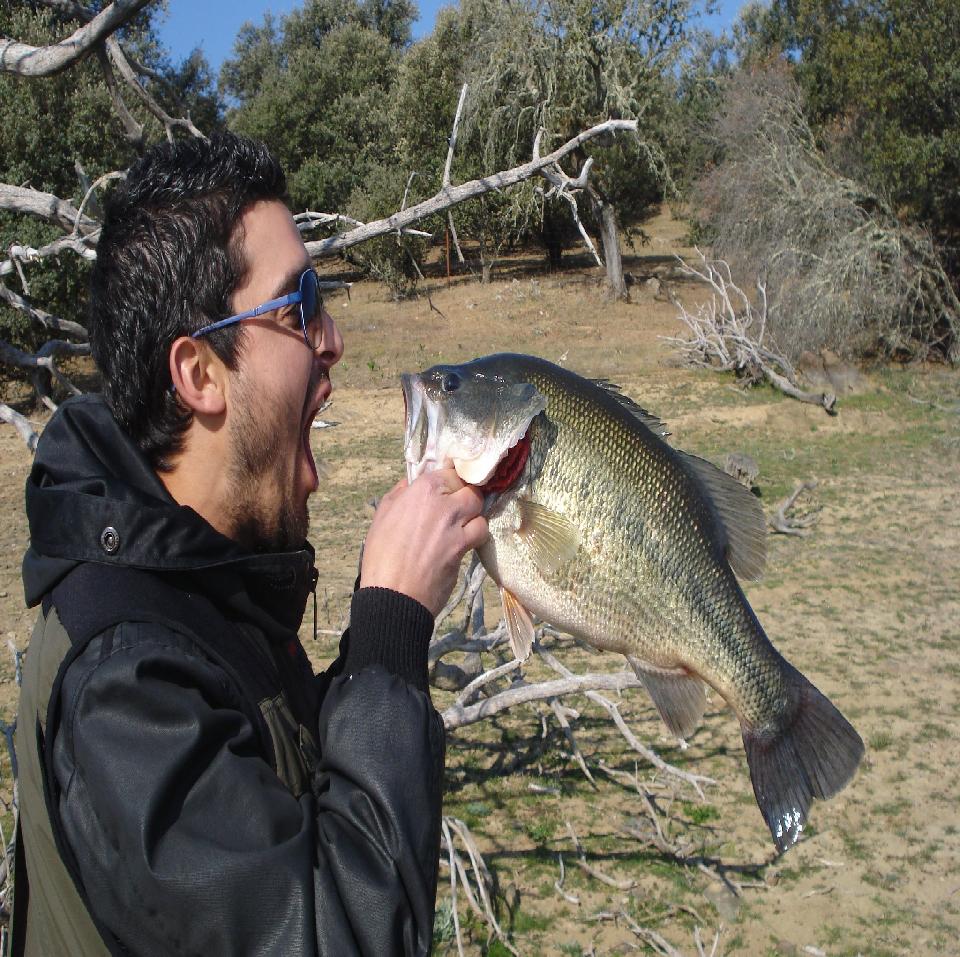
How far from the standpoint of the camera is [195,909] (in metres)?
1.27

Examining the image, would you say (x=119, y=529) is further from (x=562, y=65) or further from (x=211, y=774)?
(x=562, y=65)

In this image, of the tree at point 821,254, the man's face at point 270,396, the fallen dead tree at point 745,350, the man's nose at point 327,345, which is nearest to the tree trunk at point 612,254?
the tree at point 821,254

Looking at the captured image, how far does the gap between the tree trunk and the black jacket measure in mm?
25130

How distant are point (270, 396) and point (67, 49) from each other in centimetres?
396

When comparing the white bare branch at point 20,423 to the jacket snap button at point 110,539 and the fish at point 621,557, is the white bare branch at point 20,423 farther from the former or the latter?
the jacket snap button at point 110,539

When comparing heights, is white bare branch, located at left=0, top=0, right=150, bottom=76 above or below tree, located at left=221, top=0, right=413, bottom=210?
below

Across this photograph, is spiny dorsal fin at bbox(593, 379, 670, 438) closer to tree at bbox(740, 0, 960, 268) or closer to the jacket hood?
the jacket hood

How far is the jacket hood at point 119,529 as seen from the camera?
59.9 inches

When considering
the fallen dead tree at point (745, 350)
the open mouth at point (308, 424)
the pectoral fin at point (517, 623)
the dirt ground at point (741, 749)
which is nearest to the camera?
the open mouth at point (308, 424)

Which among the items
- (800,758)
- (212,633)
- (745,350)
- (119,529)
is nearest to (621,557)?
(800,758)

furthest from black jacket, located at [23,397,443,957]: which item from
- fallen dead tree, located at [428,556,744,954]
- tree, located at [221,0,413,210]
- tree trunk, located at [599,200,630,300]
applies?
tree, located at [221,0,413,210]

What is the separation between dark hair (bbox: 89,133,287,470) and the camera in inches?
67.7

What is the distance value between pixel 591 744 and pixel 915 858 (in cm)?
195

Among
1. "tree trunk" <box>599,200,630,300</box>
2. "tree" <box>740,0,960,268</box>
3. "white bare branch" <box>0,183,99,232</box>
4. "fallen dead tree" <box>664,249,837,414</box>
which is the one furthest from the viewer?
"tree trunk" <box>599,200,630,300</box>
